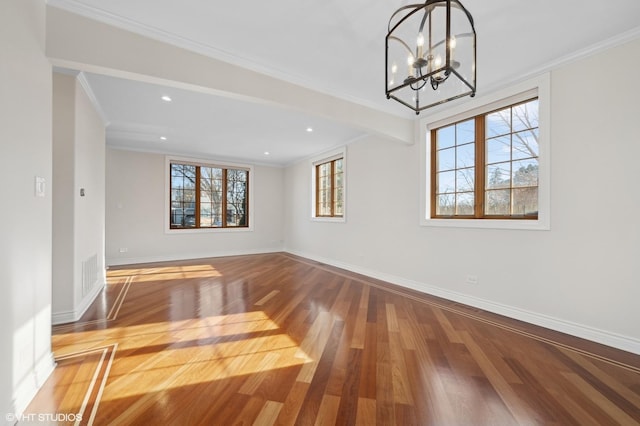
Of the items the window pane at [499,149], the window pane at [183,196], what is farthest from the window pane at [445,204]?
the window pane at [183,196]

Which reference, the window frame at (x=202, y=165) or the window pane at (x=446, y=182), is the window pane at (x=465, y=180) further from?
the window frame at (x=202, y=165)

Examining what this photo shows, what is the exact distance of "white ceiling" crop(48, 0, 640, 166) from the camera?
1.98 m

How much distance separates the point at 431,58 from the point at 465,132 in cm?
240

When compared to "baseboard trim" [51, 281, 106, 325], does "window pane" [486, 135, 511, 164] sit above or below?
above

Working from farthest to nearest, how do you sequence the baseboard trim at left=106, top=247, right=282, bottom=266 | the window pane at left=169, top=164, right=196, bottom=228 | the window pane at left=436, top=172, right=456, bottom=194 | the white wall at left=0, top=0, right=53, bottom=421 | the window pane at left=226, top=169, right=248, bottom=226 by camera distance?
the window pane at left=226, top=169, right=248, bottom=226
the window pane at left=169, top=164, right=196, bottom=228
the baseboard trim at left=106, top=247, right=282, bottom=266
the window pane at left=436, top=172, right=456, bottom=194
the white wall at left=0, top=0, right=53, bottom=421

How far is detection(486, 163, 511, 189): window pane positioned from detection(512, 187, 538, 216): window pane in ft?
0.52

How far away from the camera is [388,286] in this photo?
4.20 m

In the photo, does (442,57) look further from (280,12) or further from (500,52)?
(500,52)

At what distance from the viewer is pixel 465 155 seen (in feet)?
11.6

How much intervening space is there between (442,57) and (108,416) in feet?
9.59

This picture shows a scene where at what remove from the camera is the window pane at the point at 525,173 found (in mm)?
2905

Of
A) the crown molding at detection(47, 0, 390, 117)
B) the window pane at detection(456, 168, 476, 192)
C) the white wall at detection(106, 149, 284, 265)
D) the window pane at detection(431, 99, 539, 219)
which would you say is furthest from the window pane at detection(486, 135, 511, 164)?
the white wall at detection(106, 149, 284, 265)

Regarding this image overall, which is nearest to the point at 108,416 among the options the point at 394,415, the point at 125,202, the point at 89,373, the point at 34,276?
the point at 89,373

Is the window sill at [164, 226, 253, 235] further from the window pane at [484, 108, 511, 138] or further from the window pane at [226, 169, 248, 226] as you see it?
the window pane at [484, 108, 511, 138]
